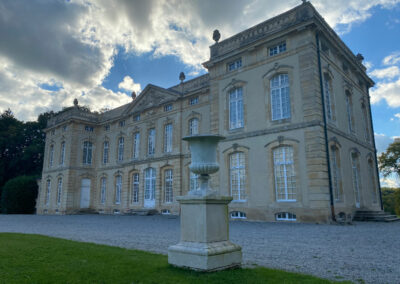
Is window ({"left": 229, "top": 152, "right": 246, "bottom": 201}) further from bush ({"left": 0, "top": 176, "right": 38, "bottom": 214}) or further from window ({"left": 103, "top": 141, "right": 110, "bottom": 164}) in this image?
bush ({"left": 0, "top": 176, "right": 38, "bottom": 214})

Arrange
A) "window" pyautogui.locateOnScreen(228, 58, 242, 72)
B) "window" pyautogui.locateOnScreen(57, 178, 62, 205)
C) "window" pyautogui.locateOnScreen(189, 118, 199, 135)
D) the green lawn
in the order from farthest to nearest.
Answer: "window" pyautogui.locateOnScreen(57, 178, 62, 205) → "window" pyautogui.locateOnScreen(189, 118, 199, 135) → "window" pyautogui.locateOnScreen(228, 58, 242, 72) → the green lawn

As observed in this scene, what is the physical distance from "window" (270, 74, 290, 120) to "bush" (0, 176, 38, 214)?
24.9m

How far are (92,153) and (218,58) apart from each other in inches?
621

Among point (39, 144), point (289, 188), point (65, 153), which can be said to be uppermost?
point (39, 144)

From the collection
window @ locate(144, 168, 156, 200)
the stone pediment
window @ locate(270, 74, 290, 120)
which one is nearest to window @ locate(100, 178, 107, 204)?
window @ locate(144, 168, 156, 200)

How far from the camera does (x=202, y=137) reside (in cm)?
474

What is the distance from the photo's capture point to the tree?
84.7 ft

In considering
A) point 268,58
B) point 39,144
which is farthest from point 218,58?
point 39,144

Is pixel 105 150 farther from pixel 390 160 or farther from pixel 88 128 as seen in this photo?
pixel 390 160

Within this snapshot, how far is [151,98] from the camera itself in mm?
23094

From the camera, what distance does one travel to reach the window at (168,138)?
21375 mm

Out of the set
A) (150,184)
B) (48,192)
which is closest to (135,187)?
(150,184)

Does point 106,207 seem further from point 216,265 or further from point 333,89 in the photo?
point 216,265

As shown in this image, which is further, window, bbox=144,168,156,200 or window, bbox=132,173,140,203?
window, bbox=132,173,140,203
